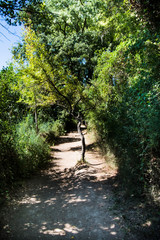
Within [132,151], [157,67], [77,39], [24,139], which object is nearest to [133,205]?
[132,151]

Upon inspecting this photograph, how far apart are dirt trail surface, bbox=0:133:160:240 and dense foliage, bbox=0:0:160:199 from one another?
Result: 865 mm

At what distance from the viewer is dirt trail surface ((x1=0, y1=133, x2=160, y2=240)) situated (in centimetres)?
335

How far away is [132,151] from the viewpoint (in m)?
4.30

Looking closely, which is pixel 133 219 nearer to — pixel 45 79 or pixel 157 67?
pixel 157 67

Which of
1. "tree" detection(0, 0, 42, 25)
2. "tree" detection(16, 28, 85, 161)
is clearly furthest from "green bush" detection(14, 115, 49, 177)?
"tree" detection(0, 0, 42, 25)

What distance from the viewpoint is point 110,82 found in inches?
294

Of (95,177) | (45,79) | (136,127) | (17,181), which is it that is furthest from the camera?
(45,79)

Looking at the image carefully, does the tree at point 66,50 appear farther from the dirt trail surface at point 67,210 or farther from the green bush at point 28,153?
the dirt trail surface at point 67,210

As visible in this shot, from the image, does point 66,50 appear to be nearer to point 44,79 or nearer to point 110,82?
point 110,82

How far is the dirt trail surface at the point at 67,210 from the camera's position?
11.0ft

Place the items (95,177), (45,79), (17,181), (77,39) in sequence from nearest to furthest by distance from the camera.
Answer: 1. (17,181)
2. (95,177)
3. (45,79)
4. (77,39)

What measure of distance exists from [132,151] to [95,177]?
250 centimetres

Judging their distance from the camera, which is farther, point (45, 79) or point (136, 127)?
point (45, 79)

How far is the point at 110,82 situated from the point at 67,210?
5694 mm
